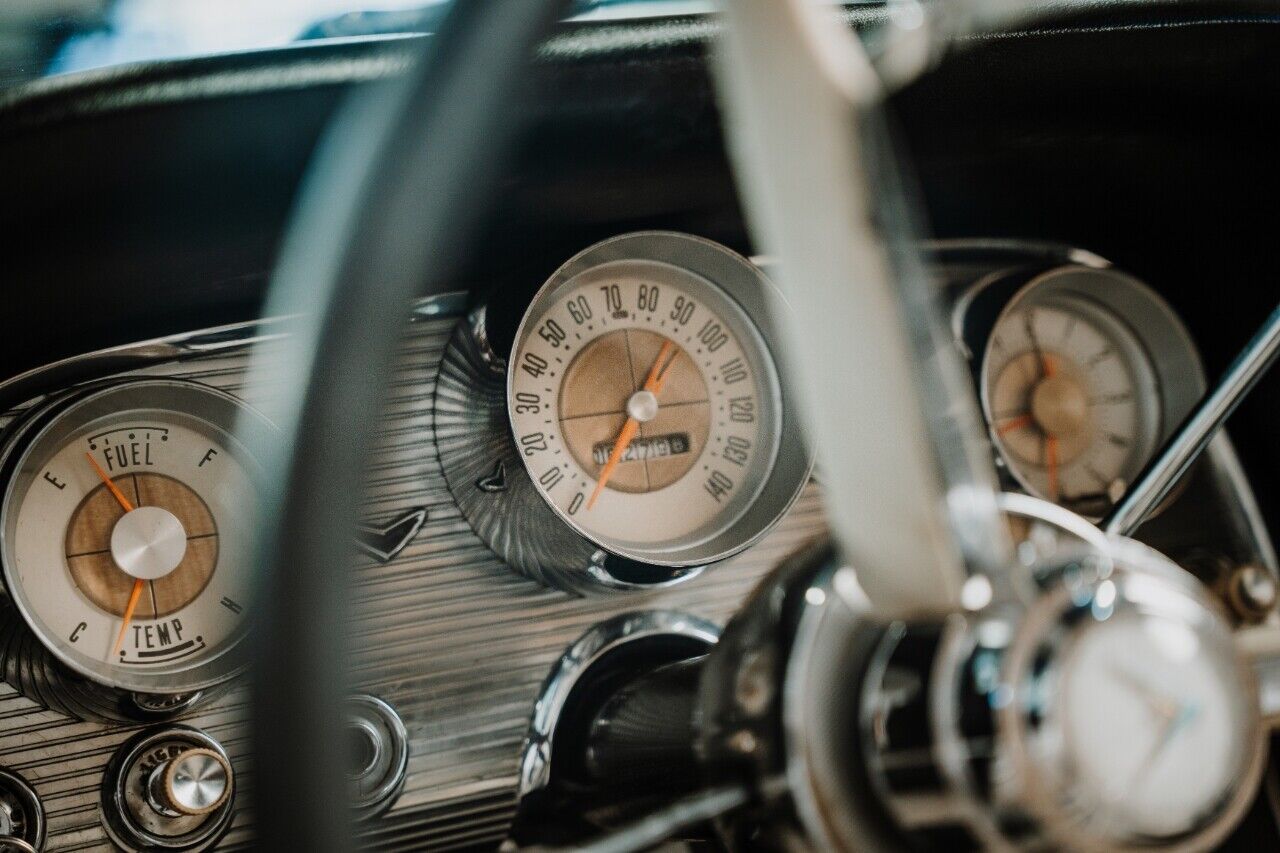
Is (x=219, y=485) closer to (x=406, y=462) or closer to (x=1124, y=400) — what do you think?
(x=406, y=462)

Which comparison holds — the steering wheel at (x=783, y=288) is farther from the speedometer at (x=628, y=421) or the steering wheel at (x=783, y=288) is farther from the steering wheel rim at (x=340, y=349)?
the speedometer at (x=628, y=421)

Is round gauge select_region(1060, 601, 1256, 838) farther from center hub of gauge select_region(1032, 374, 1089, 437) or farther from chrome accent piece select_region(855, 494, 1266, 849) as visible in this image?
center hub of gauge select_region(1032, 374, 1089, 437)

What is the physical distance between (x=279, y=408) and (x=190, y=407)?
53cm

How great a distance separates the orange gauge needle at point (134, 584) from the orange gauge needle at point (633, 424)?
0.36 meters

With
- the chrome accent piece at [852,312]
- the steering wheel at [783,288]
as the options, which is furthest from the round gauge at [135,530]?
the chrome accent piece at [852,312]

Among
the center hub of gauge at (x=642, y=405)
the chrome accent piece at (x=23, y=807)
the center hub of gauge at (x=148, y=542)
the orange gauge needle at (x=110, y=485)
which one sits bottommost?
the chrome accent piece at (x=23, y=807)

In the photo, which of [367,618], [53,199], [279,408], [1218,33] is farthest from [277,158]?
[1218,33]

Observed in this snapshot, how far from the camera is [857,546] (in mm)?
546

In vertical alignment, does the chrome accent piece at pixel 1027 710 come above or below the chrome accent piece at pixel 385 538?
below

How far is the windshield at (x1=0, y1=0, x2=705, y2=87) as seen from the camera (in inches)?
34.8

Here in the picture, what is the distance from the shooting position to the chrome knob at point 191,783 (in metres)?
0.93

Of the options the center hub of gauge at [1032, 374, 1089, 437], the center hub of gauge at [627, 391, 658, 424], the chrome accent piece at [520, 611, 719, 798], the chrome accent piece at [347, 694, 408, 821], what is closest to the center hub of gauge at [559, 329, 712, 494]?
the center hub of gauge at [627, 391, 658, 424]

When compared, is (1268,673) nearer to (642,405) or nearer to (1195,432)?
(1195,432)

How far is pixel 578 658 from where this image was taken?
102 cm
